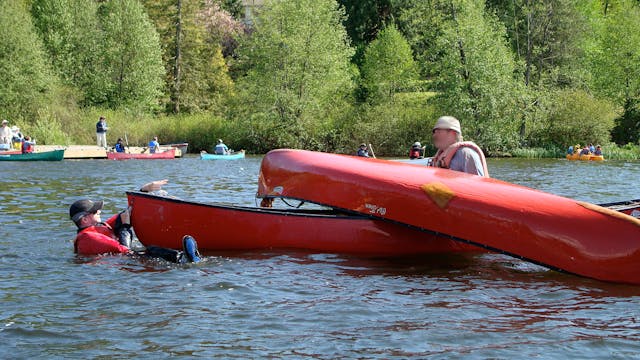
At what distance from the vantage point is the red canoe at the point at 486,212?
27.3ft

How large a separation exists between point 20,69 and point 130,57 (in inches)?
355

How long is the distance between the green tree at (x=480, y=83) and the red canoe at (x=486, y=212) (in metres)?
33.1

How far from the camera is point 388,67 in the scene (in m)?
50.4

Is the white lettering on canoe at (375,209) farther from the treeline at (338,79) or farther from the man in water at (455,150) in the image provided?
the treeline at (338,79)

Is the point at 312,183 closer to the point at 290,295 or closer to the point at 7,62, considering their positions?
the point at 290,295

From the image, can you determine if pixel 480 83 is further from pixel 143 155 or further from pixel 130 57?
pixel 130 57

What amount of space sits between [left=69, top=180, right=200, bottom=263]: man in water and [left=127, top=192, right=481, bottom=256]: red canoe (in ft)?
0.78

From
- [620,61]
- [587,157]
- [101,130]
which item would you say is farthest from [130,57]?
[620,61]

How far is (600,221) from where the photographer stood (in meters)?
8.36

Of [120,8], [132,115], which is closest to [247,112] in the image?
[132,115]

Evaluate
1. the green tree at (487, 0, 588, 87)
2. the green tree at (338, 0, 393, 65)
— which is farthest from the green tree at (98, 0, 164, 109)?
the green tree at (487, 0, 588, 87)

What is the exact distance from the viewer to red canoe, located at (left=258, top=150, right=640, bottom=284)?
27.3 ft

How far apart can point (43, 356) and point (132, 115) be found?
143 ft

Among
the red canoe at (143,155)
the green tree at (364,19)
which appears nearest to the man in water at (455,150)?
the red canoe at (143,155)
